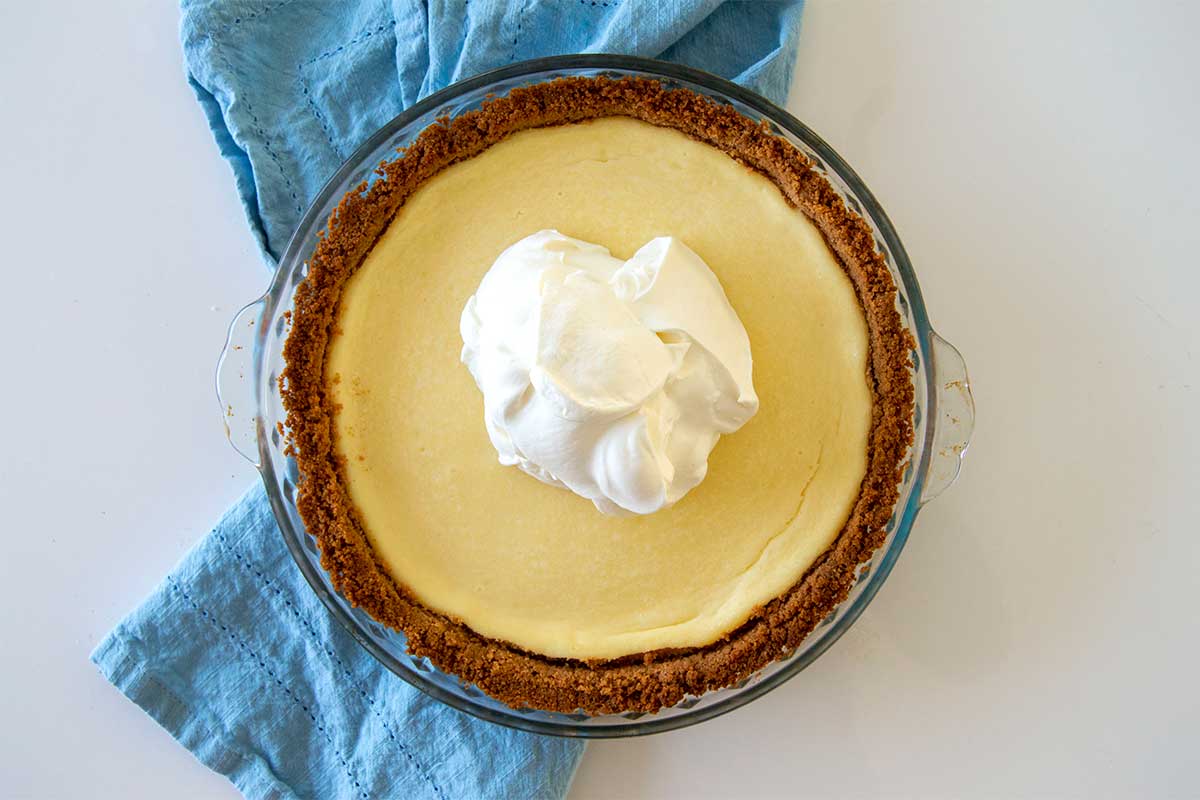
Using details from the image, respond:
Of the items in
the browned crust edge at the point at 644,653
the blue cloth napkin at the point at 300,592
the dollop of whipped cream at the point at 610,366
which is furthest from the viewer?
the blue cloth napkin at the point at 300,592

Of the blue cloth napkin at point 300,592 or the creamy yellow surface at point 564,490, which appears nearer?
the creamy yellow surface at point 564,490

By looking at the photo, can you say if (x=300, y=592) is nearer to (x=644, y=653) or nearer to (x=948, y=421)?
(x=644, y=653)

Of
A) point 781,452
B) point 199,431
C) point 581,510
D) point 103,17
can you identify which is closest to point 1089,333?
point 781,452

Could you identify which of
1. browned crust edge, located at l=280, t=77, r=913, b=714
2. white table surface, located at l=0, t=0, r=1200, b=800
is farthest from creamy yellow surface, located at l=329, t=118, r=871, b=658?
white table surface, located at l=0, t=0, r=1200, b=800

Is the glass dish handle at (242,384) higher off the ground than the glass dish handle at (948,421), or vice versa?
the glass dish handle at (948,421)

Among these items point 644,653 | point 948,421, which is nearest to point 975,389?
point 948,421

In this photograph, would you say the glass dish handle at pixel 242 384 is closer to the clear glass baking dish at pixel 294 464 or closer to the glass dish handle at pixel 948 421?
the clear glass baking dish at pixel 294 464

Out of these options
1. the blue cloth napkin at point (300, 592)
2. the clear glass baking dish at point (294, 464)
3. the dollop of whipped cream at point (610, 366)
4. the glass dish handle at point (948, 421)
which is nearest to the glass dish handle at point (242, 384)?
the clear glass baking dish at point (294, 464)

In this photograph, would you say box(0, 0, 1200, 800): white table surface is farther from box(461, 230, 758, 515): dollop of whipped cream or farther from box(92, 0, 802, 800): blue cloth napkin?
box(461, 230, 758, 515): dollop of whipped cream

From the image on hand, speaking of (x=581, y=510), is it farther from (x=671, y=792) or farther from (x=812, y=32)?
(x=812, y=32)
